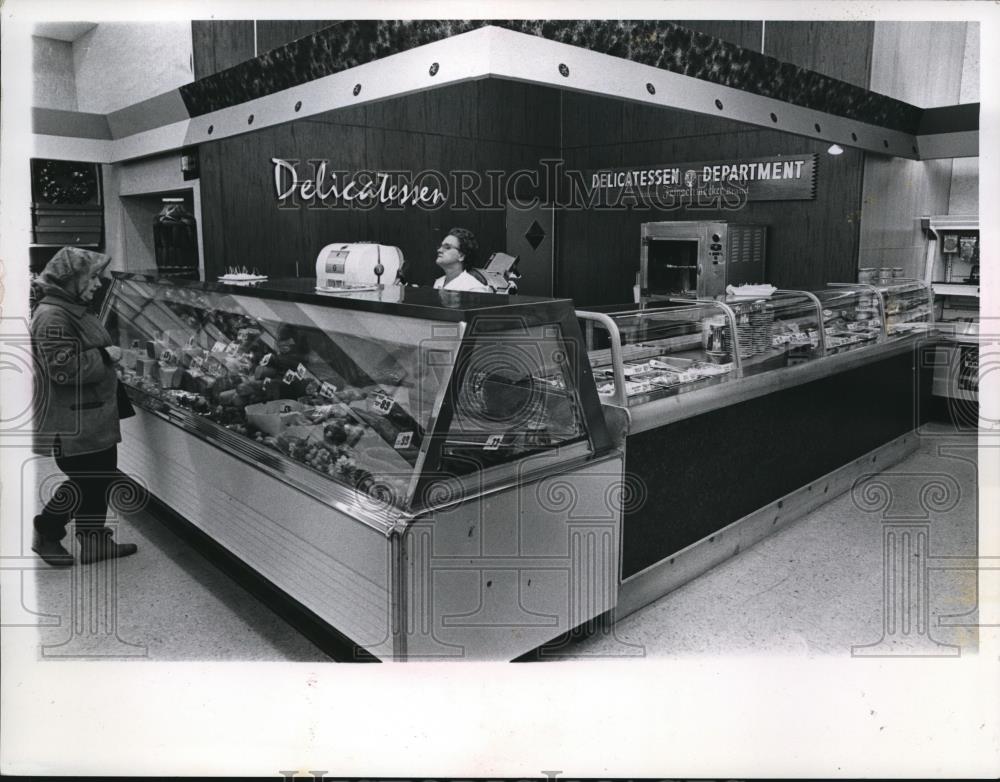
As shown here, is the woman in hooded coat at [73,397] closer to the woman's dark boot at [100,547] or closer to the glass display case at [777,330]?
the woman's dark boot at [100,547]

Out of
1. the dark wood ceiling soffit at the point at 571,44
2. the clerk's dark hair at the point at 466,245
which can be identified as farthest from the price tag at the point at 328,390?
the clerk's dark hair at the point at 466,245

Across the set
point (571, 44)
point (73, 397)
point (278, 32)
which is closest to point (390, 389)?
point (571, 44)

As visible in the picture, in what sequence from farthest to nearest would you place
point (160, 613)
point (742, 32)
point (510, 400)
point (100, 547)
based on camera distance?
point (742, 32)
point (100, 547)
point (160, 613)
point (510, 400)

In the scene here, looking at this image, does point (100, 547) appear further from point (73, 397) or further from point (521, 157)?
point (521, 157)

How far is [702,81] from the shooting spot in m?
2.59

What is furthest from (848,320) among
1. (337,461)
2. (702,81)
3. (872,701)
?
(337,461)

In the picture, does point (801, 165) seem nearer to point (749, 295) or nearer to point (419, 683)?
point (749, 295)

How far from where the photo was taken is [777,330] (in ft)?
13.4

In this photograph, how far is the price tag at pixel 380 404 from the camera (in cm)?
262

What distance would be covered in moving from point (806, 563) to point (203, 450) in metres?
2.77

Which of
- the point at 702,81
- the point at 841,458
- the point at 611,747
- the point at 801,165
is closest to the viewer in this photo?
the point at 611,747

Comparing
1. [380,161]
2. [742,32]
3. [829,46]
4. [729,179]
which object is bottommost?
[729,179]

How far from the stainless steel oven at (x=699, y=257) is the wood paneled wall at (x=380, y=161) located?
183cm

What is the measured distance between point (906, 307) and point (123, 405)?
196 inches
